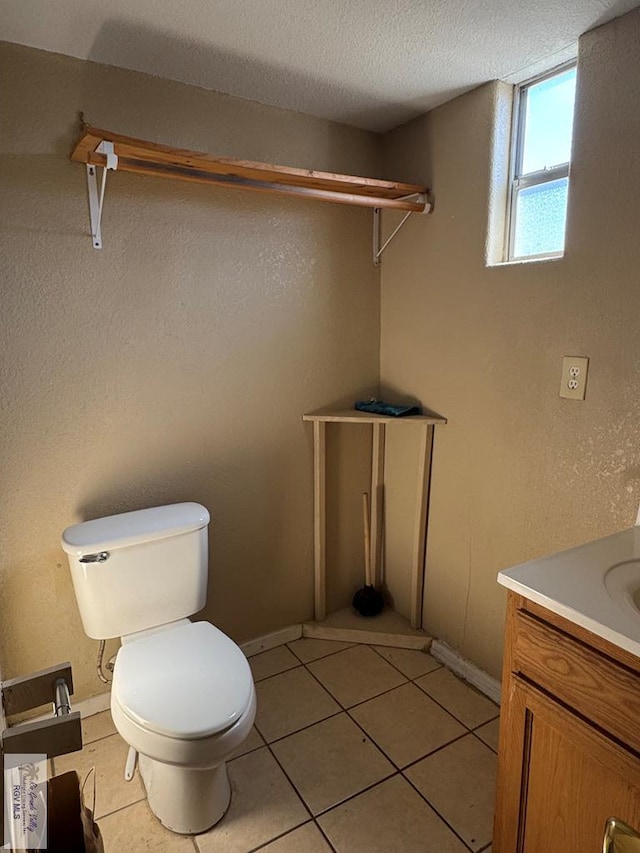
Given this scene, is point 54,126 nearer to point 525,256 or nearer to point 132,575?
point 132,575

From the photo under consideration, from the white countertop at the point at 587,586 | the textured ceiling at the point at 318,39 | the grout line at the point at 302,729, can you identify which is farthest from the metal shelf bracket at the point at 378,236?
the grout line at the point at 302,729

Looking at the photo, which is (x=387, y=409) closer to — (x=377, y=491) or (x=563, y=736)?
(x=377, y=491)

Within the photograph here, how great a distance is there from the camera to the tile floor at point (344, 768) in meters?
1.42

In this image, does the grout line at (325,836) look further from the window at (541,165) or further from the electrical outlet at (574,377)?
the window at (541,165)

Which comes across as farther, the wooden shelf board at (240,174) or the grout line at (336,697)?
the grout line at (336,697)

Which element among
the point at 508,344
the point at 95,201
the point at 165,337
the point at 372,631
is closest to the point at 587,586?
the point at 508,344

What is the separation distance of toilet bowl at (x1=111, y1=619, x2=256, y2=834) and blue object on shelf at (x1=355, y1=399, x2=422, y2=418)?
40.3 inches

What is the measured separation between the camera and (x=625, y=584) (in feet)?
3.63

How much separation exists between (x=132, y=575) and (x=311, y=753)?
0.82m

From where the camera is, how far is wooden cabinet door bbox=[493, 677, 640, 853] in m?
0.94

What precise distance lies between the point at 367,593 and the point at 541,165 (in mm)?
1791

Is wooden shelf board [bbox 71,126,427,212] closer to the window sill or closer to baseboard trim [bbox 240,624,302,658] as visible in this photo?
the window sill

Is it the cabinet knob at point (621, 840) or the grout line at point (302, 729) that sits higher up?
the cabinet knob at point (621, 840)

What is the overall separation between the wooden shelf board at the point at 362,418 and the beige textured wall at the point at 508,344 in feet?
→ 0.24
